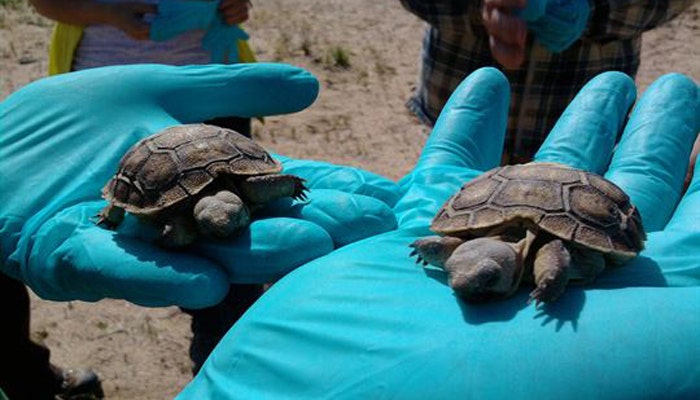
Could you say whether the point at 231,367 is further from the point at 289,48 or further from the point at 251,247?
the point at 289,48

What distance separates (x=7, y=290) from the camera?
123 inches

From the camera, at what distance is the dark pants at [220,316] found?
358cm

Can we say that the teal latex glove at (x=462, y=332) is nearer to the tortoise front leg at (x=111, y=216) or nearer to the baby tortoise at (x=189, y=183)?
the baby tortoise at (x=189, y=183)

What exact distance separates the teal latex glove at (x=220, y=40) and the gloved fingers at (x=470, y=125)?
1.35 m

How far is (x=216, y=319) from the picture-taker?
145 inches

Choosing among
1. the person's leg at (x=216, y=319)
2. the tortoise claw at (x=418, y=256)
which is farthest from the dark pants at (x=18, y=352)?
the tortoise claw at (x=418, y=256)

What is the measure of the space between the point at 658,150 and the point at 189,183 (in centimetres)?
119

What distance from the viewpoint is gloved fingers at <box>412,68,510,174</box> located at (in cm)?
241

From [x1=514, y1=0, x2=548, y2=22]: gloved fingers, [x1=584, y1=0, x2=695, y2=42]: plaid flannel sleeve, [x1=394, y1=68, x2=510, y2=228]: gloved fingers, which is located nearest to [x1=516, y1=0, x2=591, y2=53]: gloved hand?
[x1=514, y1=0, x2=548, y2=22]: gloved fingers

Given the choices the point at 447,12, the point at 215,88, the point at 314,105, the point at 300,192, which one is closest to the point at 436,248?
the point at 300,192

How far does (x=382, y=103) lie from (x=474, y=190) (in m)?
4.77

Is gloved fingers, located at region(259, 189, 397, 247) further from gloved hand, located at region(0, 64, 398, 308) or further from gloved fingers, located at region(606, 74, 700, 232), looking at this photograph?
gloved fingers, located at region(606, 74, 700, 232)

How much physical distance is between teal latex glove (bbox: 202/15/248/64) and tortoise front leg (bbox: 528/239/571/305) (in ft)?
6.91

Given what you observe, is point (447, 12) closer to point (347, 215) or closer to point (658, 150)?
point (658, 150)
